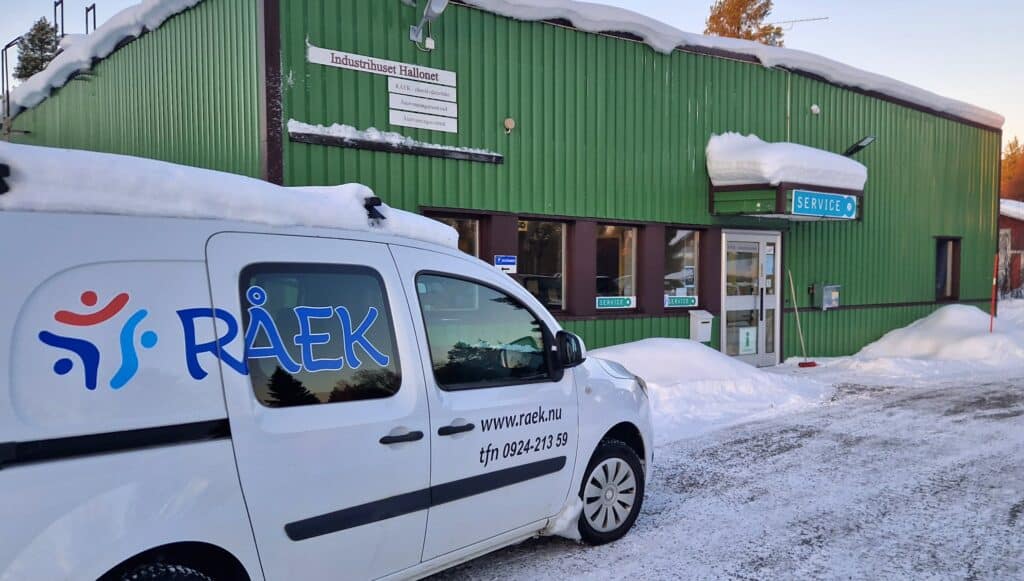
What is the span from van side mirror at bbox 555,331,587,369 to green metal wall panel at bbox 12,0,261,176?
17.8 feet

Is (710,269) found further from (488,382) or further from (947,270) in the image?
(488,382)

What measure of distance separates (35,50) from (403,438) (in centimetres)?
3559

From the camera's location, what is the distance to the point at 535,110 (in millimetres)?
10375

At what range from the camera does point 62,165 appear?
8.36 feet

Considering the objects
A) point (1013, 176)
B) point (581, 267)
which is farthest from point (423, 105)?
point (1013, 176)

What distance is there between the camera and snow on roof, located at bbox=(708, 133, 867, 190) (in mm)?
11602

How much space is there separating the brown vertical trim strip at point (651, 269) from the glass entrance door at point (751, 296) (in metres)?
1.48

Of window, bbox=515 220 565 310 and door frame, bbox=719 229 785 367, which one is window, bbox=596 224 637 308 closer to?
window, bbox=515 220 565 310

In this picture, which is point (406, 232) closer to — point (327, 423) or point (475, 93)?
point (327, 423)

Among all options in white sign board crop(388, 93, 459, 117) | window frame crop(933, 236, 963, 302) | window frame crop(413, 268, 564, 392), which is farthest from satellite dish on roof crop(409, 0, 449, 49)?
window frame crop(933, 236, 963, 302)

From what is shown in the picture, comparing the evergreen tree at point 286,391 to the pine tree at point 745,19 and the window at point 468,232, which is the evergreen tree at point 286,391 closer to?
the window at point 468,232

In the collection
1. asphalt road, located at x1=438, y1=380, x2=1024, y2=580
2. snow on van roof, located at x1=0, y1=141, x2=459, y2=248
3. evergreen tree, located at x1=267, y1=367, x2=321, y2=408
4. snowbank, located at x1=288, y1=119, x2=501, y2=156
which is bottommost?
asphalt road, located at x1=438, y1=380, x2=1024, y2=580

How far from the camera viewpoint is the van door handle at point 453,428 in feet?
11.6

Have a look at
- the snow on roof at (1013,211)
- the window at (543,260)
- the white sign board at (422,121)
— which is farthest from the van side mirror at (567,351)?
the snow on roof at (1013,211)
